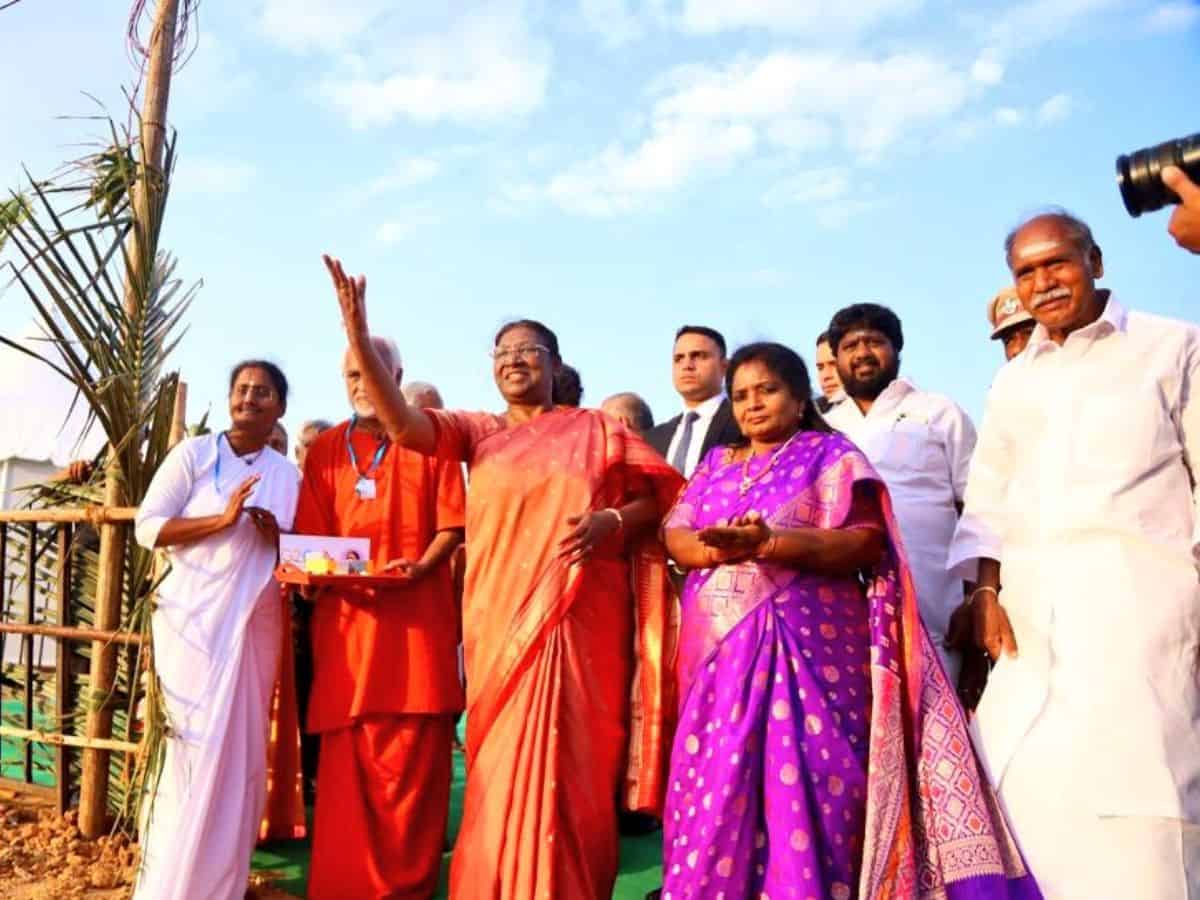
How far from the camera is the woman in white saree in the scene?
391 cm

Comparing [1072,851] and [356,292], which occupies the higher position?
[356,292]

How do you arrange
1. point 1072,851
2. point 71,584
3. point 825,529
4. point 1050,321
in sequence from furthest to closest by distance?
1. point 71,584
2. point 825,529
3. point 1050,321
4. point 1072,851

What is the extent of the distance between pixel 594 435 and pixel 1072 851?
2109 mm

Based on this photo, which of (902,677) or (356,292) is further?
(356,292)

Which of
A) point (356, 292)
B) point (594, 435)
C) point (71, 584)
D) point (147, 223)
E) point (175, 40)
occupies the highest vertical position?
point (175, 40)

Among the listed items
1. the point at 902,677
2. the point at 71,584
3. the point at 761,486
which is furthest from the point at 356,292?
the point at 71,584

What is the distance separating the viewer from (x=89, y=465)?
5023 millimetres

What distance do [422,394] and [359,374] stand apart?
1.23m

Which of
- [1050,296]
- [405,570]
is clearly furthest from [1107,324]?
[405,570]

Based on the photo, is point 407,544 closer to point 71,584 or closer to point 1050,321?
point 71,584

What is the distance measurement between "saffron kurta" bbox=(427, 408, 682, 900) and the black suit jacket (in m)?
0.86

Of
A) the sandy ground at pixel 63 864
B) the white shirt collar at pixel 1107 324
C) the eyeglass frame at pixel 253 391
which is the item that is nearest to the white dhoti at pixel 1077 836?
the white shirt collar at pixel 1107 324

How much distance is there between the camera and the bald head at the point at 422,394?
225 inches

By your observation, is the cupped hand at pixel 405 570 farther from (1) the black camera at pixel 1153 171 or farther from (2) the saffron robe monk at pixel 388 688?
(1) the black camera at pixel 1153 171
